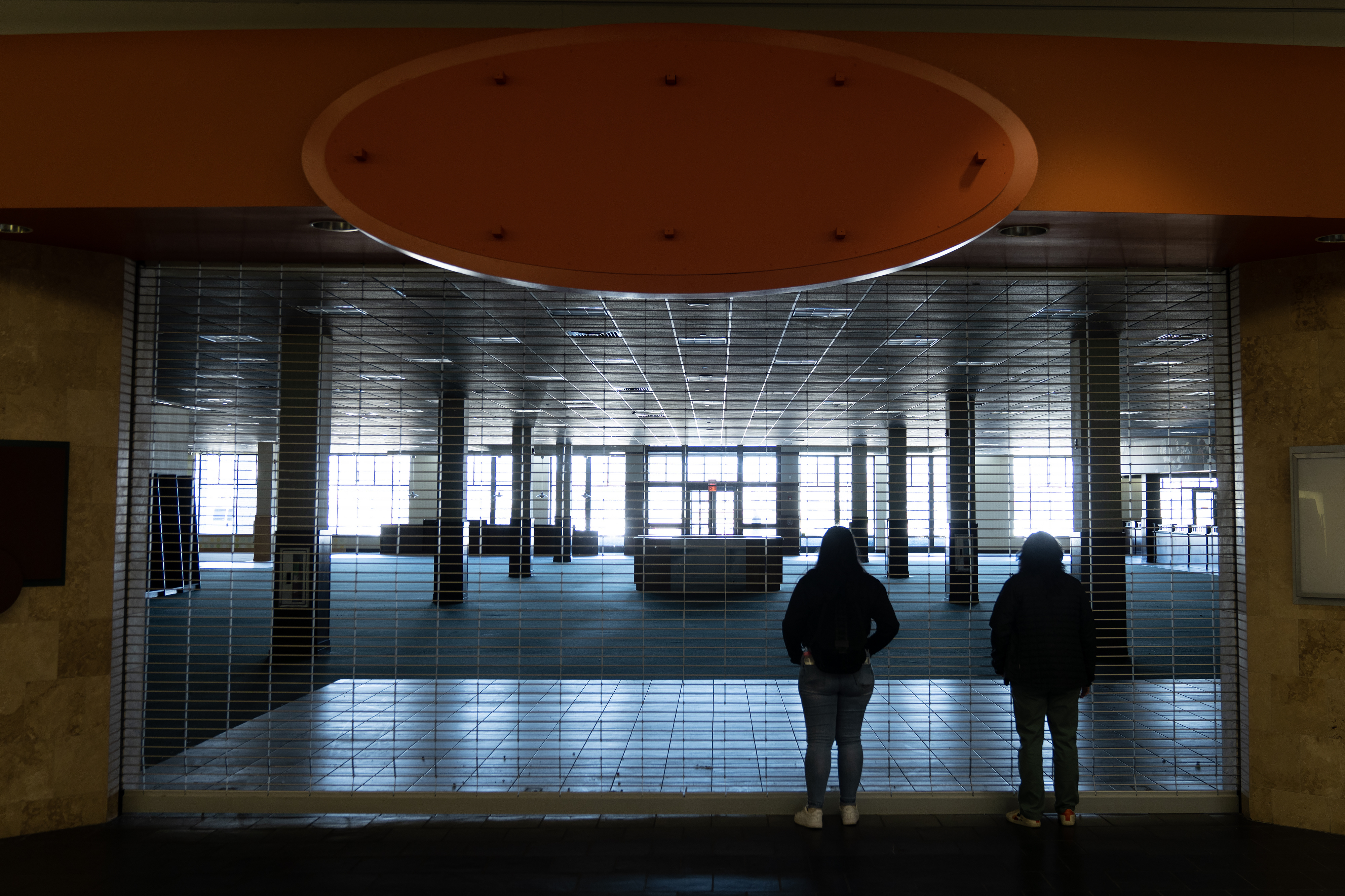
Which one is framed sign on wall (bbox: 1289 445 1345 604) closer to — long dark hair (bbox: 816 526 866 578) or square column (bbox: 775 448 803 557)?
long dark hair (bbox: 816 526 866 578)

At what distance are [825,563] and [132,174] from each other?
3.91 meters

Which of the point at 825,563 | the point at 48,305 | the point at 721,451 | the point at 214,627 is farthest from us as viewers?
the point at 214,627

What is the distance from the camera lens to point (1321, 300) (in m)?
4.98

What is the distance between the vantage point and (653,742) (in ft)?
20.2

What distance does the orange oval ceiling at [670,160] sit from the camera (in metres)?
3.31

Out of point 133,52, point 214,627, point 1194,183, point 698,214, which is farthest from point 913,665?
point 214,627

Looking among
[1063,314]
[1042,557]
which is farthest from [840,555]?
[1063,314]

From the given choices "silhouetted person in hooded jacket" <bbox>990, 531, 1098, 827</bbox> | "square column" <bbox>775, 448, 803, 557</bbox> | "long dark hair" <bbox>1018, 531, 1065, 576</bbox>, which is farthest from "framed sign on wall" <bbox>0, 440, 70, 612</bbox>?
"square column" <bbox>775, 448, 803, 557</bbox>

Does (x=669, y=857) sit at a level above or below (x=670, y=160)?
below

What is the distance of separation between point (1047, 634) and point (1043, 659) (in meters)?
0.14

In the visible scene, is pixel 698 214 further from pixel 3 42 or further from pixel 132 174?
pixel 3 42

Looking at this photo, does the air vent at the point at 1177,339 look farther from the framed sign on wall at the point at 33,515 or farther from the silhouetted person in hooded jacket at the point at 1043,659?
the framed sign on wall at the point at 33,515

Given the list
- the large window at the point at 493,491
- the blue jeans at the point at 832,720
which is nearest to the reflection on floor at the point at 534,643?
the blue jeans at the point at 832,720

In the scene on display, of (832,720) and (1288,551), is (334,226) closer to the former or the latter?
(832,720)
